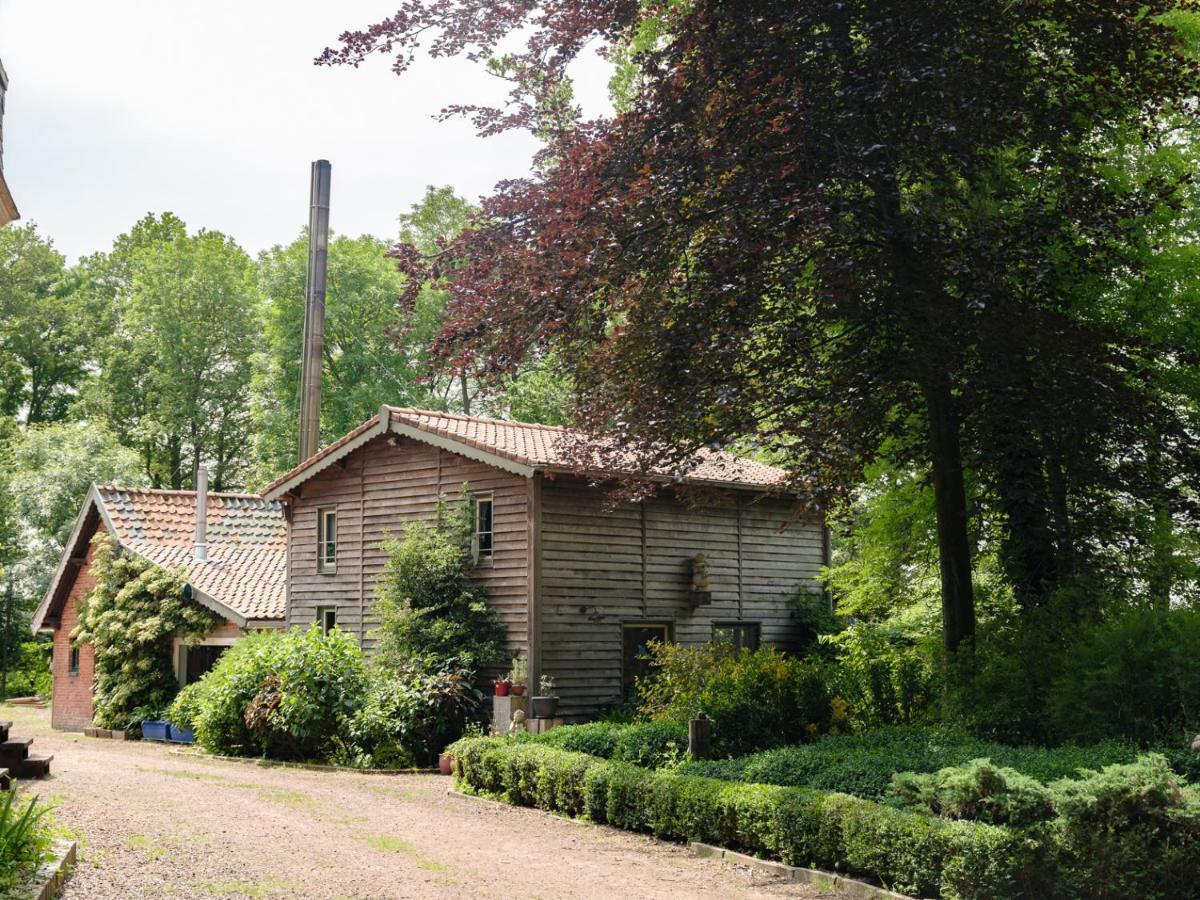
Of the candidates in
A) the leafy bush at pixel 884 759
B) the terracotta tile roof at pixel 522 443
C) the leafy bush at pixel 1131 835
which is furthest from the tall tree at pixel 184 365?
the leafy bush at pixel 1131 835

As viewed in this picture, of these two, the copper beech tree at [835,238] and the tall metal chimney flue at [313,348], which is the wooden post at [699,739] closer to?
the copper beech tree at [835,238]

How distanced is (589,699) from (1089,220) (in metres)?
11.2

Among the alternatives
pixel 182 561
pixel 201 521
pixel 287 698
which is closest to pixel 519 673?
pixel 287 698

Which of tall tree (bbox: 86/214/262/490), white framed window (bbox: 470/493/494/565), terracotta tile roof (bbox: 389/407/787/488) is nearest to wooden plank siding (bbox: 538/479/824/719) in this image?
terracotta tile roof (bbox: 389/407/787/488)

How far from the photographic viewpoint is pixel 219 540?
2831cm

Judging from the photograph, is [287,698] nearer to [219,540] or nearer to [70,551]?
[219,540]

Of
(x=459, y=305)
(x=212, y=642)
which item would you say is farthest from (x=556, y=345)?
(x=212, y=642)

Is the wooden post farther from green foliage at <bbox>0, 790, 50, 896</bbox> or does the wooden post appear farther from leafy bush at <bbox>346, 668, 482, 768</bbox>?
green foliage at <bbox>0, 790, 50, 896</bbox>

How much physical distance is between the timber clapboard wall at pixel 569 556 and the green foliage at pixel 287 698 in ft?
5.42

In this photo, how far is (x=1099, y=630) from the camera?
38.1 feet

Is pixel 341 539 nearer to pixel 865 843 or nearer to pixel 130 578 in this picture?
pixel 130 578

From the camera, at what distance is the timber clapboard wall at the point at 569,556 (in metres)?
19.5

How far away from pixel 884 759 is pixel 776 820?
1.17 metres

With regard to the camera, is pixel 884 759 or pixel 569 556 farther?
pixel 569 556
